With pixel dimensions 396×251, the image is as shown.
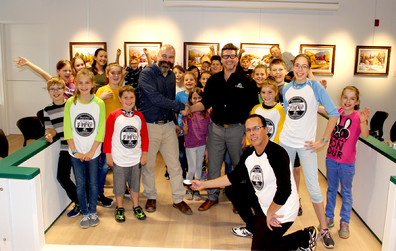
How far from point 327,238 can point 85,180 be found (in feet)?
8.43

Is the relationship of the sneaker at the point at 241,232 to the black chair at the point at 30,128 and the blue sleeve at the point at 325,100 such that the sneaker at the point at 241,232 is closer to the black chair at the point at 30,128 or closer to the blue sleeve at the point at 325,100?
the blue sleeve at the point at 325,100

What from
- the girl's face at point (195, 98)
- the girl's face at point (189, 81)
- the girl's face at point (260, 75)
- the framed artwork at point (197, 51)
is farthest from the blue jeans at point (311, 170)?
the framed artwork at point (197, 51)

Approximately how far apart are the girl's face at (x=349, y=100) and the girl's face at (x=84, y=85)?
2.61 meters

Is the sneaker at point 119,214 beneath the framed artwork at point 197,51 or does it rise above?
beneath

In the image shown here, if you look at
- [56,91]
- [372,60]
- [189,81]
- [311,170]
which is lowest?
[311,170]

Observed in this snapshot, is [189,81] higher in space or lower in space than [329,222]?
higher

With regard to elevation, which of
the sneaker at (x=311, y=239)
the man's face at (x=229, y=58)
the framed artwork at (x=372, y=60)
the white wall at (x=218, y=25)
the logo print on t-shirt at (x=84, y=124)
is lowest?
the sneaker at (x=311, y=239)

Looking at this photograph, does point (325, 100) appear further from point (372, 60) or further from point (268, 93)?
point (372, 60)

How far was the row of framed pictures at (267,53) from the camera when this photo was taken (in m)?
7.43

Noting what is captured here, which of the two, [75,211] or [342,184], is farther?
[75,211]

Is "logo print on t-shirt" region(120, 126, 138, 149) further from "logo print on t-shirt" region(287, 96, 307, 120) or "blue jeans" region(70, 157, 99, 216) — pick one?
"logo print on t-shirt" region(287, 96, 307, 120)

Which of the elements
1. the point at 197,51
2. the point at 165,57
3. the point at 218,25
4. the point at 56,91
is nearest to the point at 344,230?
the point at 165,57

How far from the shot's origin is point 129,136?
3736mm


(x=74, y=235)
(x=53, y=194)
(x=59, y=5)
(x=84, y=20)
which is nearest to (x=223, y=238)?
(x=74, y=235)
